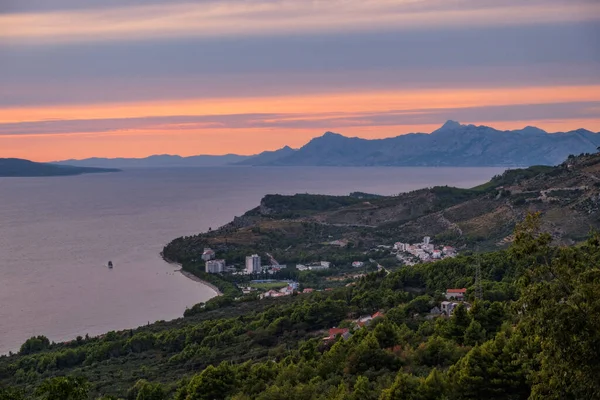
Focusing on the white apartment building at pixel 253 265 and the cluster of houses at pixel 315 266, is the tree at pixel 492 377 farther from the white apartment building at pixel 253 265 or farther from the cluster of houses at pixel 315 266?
the white apartment building at pixel 253 265

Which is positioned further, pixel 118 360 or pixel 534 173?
pixel 534 173

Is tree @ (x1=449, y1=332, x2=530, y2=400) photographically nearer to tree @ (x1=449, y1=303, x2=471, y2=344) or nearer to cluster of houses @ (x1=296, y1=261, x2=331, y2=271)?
tree @ (x1=449, y1=303, x2=471, y2=344)

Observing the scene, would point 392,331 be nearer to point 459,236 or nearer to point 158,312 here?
point 158,312

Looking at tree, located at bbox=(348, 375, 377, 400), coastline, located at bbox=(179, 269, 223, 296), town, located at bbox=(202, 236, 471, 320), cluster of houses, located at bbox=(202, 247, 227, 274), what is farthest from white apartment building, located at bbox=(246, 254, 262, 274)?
tree, located at bbox=(348, 375, 377, 400)

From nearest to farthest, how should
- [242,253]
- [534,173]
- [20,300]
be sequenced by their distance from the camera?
[20,300] → [242,253] → [534,173]

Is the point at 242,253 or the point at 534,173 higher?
the point at 534,173

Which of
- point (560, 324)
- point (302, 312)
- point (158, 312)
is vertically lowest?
point (158, 312)

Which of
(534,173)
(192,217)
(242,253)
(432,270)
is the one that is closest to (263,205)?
(192,217)

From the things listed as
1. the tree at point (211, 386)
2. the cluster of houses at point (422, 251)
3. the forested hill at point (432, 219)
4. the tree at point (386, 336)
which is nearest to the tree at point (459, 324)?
the tree at point (386, 336)

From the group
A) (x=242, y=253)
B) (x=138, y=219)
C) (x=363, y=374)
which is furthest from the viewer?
(x=138, y=219)
